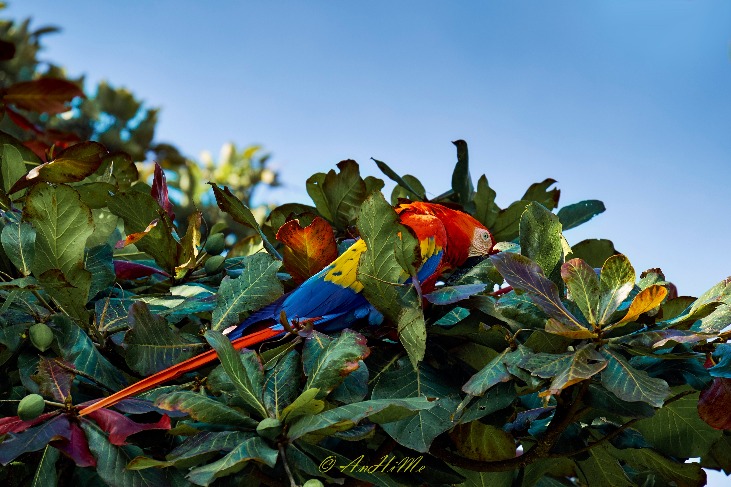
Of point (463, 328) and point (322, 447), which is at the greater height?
point (463, 328)

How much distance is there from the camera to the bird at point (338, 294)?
2.98 feet

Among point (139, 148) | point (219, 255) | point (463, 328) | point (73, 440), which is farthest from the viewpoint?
point (139, 148)

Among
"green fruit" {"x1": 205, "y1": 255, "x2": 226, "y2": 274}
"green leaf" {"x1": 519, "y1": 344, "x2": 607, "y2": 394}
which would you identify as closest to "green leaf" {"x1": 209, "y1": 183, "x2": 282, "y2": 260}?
"green fruit" {"x1": 205, "y1": 255, "x2": 226, "y2": 274}

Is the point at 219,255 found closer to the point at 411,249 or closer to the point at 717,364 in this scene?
the point at 411,249

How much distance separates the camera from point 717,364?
89 cm

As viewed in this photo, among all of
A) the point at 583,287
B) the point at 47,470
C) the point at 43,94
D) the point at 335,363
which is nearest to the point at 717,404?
the point at 583,287

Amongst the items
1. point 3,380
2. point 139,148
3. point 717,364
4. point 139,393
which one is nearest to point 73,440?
point 139,393

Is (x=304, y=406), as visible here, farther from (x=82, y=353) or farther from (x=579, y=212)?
(x=579, y=212)

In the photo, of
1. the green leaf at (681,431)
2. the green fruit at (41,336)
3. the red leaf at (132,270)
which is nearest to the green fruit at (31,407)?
the green fruit at (41,336)

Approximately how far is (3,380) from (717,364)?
0.90m

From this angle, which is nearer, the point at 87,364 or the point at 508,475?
the point at 87,364

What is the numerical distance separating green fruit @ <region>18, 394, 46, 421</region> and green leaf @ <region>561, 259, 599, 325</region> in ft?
1.96

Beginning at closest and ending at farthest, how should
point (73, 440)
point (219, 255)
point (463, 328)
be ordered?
point (73, 440)
point (463, 328)
point (219, 255)

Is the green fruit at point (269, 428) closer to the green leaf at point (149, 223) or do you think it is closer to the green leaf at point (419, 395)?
the green leaf at point (419, 395)
